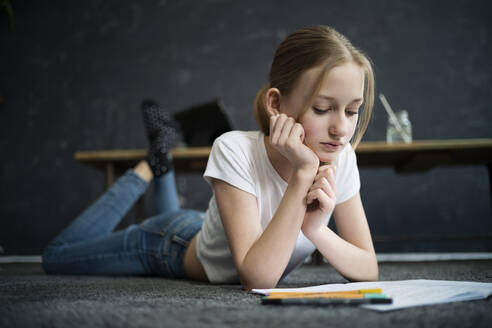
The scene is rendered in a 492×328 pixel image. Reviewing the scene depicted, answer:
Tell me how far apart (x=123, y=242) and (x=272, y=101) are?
0.75 m

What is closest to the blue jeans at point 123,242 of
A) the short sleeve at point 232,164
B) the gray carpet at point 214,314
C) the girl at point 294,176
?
the girl at point 294,176

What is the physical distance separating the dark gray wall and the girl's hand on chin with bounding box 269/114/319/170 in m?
2.21

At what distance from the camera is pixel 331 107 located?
0.81m

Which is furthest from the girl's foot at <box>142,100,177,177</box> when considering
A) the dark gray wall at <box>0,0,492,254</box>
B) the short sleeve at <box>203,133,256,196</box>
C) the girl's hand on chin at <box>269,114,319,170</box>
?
the dark gray wall at <box>0,0,492,254</box>

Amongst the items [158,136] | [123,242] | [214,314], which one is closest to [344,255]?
[214,314]

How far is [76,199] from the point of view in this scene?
3.09 m

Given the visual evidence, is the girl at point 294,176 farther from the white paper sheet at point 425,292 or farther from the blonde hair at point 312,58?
the white paper sheet at point 425,292

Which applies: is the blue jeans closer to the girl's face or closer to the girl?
the girl

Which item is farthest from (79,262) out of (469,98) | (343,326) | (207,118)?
(469,98)

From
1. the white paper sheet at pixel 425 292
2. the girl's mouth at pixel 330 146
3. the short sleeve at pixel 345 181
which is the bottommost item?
the white paper sheet at pixel 425 292

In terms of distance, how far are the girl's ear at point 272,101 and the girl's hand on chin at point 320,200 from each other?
18 cm

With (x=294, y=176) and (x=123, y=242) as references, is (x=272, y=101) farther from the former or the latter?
(x=123, y=242)

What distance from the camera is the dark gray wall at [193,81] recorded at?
2.89m

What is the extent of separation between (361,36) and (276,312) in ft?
9.42
